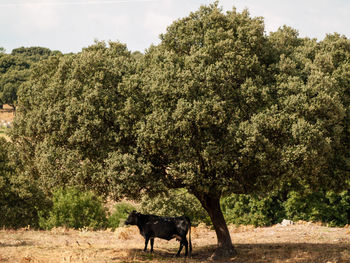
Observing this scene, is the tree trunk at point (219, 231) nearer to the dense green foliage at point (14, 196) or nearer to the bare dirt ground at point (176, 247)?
the bare dirt ground at point (176, 247)

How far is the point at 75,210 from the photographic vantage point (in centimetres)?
4697

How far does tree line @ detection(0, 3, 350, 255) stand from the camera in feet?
55.3

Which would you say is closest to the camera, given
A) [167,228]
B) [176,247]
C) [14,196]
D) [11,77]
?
[167,228]

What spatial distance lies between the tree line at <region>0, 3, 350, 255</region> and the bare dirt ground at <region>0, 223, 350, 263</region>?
4.01 metres

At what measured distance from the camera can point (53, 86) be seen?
62.0ft

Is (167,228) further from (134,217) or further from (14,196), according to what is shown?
(14,196)

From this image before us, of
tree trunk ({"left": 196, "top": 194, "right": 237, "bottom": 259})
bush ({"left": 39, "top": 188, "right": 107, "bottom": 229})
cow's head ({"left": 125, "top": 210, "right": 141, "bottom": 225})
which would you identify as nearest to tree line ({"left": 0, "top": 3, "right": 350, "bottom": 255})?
tree trunk ({"left": 196, "top": 194, "right": 237, "bottom": 259})

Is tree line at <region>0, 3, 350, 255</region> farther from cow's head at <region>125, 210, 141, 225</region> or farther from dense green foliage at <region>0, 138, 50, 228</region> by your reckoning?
dense green foliage at <region>0, 138, 50, 228</region>

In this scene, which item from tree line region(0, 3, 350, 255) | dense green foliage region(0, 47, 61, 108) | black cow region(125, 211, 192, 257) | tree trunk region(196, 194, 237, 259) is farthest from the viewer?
dense green foliage region(0, 47, 61, 108)

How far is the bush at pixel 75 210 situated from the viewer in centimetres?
4588

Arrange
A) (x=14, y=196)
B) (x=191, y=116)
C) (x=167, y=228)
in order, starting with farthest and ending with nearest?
1. (x=14, y=196)
2. (x=167, y=228)
3. (x=191, y=116)

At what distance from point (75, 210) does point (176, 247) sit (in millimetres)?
25797

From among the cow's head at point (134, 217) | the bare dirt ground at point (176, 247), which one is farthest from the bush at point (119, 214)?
the cow's head at point (134, 217)

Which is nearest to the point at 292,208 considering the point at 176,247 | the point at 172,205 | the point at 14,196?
the point at 172,205
